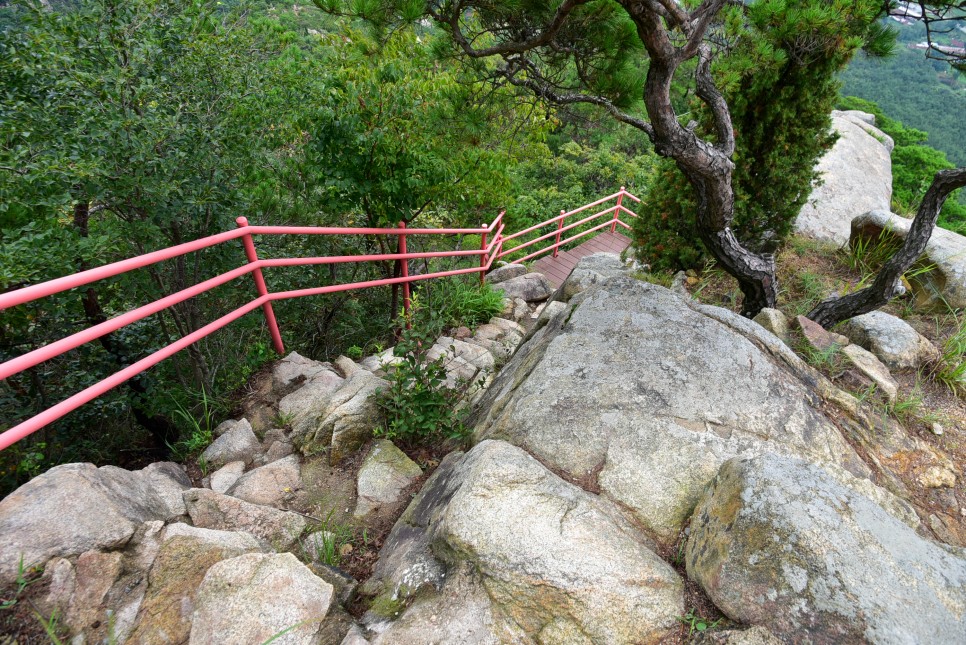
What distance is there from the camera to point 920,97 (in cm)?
3167

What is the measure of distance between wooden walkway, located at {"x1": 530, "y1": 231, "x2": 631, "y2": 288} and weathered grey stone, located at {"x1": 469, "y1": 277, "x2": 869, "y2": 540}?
16.1ft

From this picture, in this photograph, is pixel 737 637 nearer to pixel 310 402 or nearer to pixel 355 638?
pixel 355 638

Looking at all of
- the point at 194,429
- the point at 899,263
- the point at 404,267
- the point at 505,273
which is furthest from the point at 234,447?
the point at 505,273

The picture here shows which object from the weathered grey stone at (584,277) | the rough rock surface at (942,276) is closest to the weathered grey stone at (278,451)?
the weathered grey stone at (584,277)

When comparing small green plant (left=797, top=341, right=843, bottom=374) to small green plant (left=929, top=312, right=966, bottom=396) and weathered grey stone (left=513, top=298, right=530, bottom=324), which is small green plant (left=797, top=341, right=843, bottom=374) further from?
weathered grey stone (left=513, top=298, right=530, bottom=324)

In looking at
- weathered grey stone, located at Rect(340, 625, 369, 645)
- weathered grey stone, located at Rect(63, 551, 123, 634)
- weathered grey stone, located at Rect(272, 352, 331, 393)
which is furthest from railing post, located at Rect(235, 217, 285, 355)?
weathered grey stone, located at Rect(340, 625, 369, 645)

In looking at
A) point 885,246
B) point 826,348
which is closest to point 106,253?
point 826,348

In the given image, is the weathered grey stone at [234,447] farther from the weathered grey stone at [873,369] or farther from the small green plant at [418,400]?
the weathered grey stone at [873,369]

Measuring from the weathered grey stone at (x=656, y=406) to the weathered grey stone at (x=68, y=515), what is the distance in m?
1.53

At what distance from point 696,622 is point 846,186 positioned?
945cm

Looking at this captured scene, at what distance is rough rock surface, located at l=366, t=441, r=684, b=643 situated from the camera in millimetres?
1676

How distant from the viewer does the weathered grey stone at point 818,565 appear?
4.94 feet

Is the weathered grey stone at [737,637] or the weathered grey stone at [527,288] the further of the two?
the weathered grey stone at [527,288]

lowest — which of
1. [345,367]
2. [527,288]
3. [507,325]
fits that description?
[527,288]
